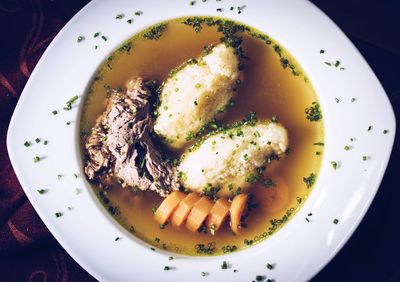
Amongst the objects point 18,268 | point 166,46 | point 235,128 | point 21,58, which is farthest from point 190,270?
point 21,58

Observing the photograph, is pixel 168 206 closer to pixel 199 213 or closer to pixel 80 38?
pixel 199 213

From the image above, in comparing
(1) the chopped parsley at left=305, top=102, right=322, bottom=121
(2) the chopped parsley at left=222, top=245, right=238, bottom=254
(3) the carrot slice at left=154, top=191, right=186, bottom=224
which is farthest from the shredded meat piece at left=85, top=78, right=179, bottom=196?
(1) the chopped parsley at left=305, top=102, right=322, bottom=121

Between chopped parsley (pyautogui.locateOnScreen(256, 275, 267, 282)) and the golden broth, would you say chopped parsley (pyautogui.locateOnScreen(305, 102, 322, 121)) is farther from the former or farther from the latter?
chopped parsley (pyautogui.locateOnScreen(256, 275, 267, 282))

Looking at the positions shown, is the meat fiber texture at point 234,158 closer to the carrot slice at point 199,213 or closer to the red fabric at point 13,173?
the carrot slice at point 199,213

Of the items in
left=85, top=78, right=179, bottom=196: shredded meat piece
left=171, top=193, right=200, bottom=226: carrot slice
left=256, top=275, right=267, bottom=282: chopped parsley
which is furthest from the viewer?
left=85, top=78, right=179, bottom=196: shredded meat piece

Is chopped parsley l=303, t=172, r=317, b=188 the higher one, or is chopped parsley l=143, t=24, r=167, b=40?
chopped parsley l=143, t=24, r=167, b=40

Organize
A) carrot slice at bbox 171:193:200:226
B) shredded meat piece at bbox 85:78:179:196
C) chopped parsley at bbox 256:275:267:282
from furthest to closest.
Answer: shredded meat piece at bbox 85:78:179:196 → carrot slice at bbox 171:193:200:226 → chopped parsley at bbox 256:275:267:282
